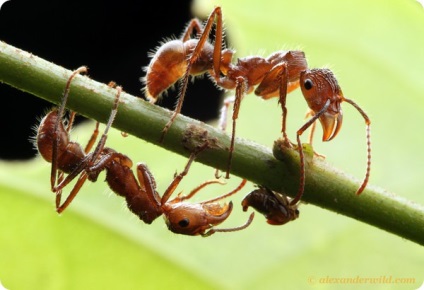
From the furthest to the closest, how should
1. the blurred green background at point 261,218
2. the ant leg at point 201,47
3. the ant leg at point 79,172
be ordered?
the blurred green background at point 261,218 < the ant leg at point 79,172 < the ant leg at point 201,47

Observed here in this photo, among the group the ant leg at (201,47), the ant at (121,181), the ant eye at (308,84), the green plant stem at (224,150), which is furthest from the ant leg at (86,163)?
the ant eye at (308,84)

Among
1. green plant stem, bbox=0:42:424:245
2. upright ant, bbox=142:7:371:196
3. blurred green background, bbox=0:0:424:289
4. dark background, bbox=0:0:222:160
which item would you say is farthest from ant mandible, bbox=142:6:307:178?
dark background, bbox=0:0:222:160

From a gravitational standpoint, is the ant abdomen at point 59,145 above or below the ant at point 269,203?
below

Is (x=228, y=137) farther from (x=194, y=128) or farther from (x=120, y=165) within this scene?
(x=120, y=165)

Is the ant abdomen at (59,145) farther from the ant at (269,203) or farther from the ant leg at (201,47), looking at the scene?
the ant at (269,203)

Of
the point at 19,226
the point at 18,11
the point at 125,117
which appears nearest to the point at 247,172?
the point at 125,117

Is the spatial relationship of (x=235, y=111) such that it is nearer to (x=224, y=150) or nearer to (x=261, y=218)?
(x=224, y=150)

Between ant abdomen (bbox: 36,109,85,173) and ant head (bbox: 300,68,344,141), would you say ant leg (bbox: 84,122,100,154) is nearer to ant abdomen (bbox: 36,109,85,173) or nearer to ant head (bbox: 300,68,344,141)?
ant abdomen (bbox: 36,109,85,173)

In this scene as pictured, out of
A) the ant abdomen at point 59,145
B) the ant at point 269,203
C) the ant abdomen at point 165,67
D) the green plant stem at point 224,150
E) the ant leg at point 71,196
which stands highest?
the ant abdomen at point 165,67
